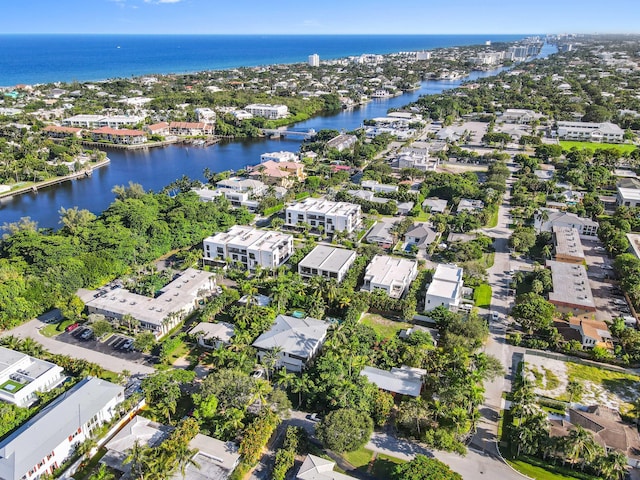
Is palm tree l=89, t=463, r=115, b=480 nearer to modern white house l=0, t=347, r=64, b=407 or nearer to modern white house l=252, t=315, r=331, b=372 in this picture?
modern white house l=0, t=347, r=64, b=407

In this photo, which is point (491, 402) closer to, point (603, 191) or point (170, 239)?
point (170, 239)

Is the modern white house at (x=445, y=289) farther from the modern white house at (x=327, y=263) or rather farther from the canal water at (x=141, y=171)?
the canal water at (x=141, y=171)

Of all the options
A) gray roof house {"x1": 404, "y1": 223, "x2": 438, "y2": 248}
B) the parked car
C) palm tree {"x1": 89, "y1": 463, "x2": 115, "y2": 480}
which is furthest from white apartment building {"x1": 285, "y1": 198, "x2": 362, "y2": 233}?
palm tree {"x1": 89, "y1": 463, "x2": 115, "y2": 480}

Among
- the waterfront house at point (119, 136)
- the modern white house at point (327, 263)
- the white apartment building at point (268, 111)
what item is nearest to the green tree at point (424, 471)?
the modern white house at point (327, 263)

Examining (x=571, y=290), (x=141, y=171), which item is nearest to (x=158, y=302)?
(x=571, y=290)

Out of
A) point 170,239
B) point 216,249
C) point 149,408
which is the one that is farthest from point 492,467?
point 170,239
